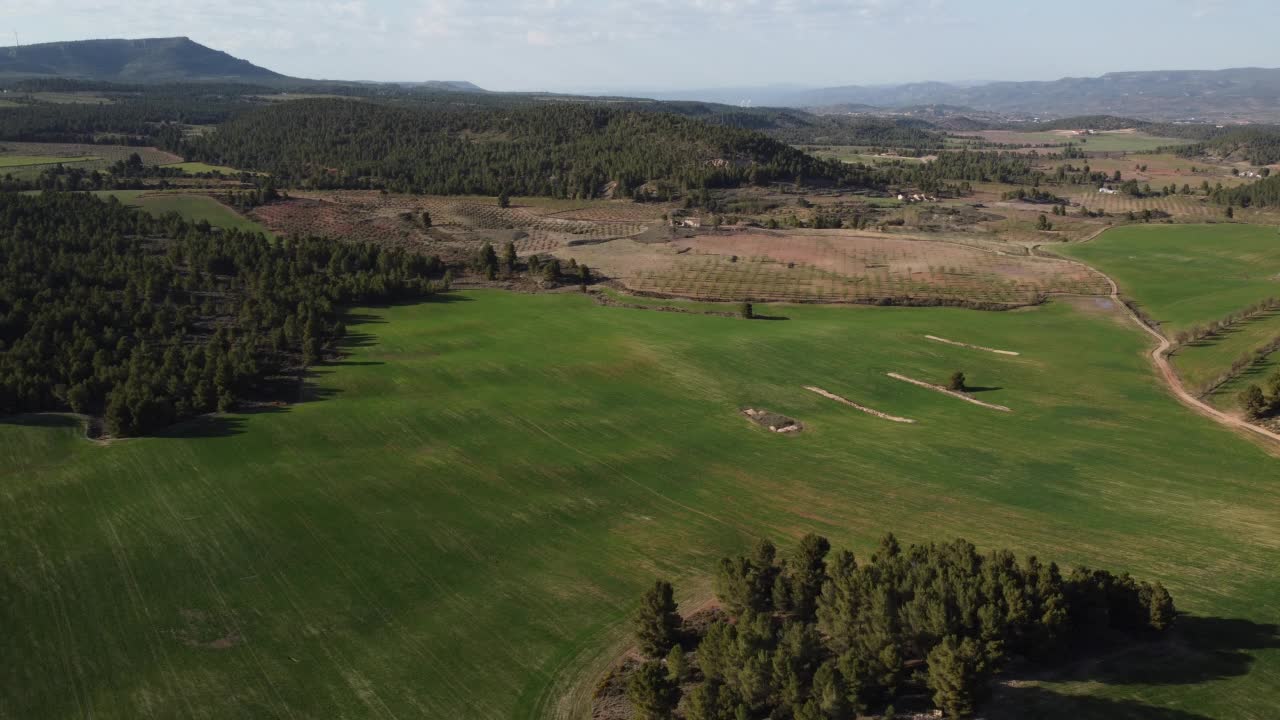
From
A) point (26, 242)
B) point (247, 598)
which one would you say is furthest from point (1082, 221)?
point (26, 242)

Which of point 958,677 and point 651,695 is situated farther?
point 651,695

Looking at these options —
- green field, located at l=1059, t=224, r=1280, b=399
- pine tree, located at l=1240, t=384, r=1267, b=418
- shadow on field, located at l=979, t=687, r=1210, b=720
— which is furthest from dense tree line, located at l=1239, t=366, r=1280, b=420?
shadow on field, located at l=979, t=687, r=1210, b=720

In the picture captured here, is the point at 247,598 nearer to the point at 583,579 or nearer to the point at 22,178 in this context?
the point at 583,579

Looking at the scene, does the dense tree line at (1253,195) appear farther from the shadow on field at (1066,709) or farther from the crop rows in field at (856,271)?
the shadow on field at (1066,709)

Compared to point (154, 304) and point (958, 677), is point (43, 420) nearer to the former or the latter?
point (154, 304)

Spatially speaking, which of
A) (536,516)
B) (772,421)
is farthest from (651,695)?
(772,421)
